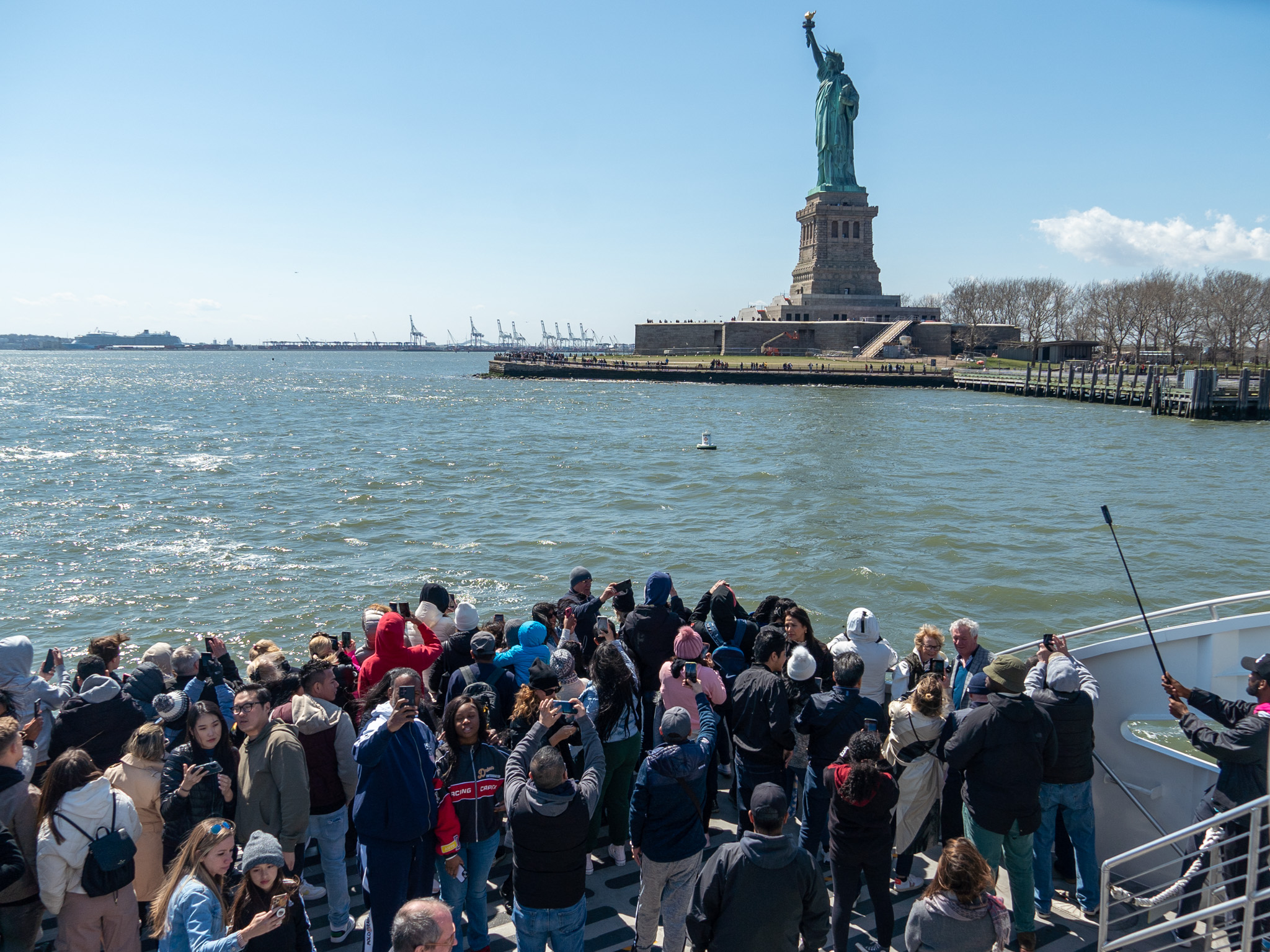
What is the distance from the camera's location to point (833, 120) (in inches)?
3155

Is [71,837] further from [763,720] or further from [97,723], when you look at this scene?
[763,720]

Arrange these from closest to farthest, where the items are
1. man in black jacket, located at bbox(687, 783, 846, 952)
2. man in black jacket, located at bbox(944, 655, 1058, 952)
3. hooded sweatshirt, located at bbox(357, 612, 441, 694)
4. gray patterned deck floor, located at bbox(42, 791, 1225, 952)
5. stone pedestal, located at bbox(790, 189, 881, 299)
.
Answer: man in black jacket, located at bbox(687, 783, 846, 952) < man in black jacket, located at bbox(944, 655, 1058, 952) < gray patterned deck floor, located at bbox(42, 791, 1225, 952) < hooded sweatshirt, located at bbox(357, 612, 441, 694) < stone pedestal, located at bbox(790, 189, 881, 299)

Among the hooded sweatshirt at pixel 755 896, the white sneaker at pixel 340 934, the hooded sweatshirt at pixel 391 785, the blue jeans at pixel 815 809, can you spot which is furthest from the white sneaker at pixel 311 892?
the blue jeans at pixel 815 809

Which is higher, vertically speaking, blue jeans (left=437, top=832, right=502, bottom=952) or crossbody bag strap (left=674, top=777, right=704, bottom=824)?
crossbody bag strap (left=674, top=777, right=704, bottom=824)

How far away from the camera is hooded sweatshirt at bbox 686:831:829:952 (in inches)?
139

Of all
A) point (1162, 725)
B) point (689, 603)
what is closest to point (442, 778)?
point (1162, 725)

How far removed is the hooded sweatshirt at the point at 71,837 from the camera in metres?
3.71

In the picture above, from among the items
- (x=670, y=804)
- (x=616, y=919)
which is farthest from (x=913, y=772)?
(x=616, y=919)

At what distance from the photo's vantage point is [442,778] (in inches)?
175

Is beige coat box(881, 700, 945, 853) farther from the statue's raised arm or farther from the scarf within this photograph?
the statue's raised arm

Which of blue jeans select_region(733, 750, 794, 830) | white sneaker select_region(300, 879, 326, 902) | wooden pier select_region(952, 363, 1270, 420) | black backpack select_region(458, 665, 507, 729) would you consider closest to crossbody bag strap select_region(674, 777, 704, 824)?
blue jeans select_region(733, 750, 794, 830)

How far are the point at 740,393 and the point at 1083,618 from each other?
51.4m

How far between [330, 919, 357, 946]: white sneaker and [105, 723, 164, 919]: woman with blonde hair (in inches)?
41.4

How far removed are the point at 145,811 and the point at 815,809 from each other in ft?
11.8
